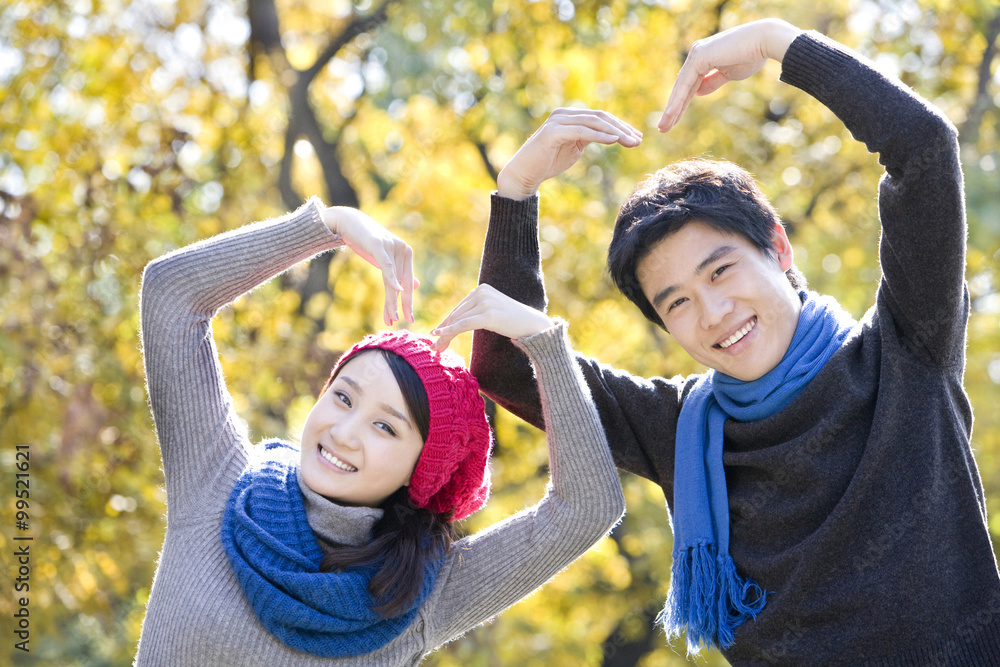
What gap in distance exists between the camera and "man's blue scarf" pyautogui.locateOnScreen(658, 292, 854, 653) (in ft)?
6.14

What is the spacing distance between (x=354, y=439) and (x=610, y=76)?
474 centimetres

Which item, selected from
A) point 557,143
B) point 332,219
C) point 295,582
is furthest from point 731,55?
point 295,582

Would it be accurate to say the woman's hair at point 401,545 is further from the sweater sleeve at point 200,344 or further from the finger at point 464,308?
the sweater sleeve at point 200,344

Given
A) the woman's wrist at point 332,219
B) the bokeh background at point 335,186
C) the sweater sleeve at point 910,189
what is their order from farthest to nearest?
the bokeh background at point 335,186, the woman's wrist at point 332,219, the sweater sleeve at point 910,189

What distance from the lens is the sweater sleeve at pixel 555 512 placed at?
1950 millimetres

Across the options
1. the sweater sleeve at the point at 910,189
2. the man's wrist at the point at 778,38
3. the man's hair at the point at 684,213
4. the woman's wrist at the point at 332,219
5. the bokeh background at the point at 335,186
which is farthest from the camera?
the bokeh background at the point at 335,186

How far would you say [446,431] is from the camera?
78.5 inches

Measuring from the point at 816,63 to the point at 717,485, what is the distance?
843mm

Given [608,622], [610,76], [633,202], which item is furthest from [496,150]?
[633,202]

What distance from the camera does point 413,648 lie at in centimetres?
199

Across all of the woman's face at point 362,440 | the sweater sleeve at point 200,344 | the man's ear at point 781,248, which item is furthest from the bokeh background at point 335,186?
the man's ear at point 781,248

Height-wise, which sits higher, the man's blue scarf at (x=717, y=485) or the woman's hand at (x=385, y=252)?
the woman's hand at (x=385, y=252)

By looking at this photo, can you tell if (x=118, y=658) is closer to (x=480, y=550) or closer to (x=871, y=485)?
(x=480, y=550)

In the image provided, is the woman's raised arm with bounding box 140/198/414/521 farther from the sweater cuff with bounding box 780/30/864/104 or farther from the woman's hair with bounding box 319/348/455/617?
the sweater cuff with bounding box 780/30/864/104
